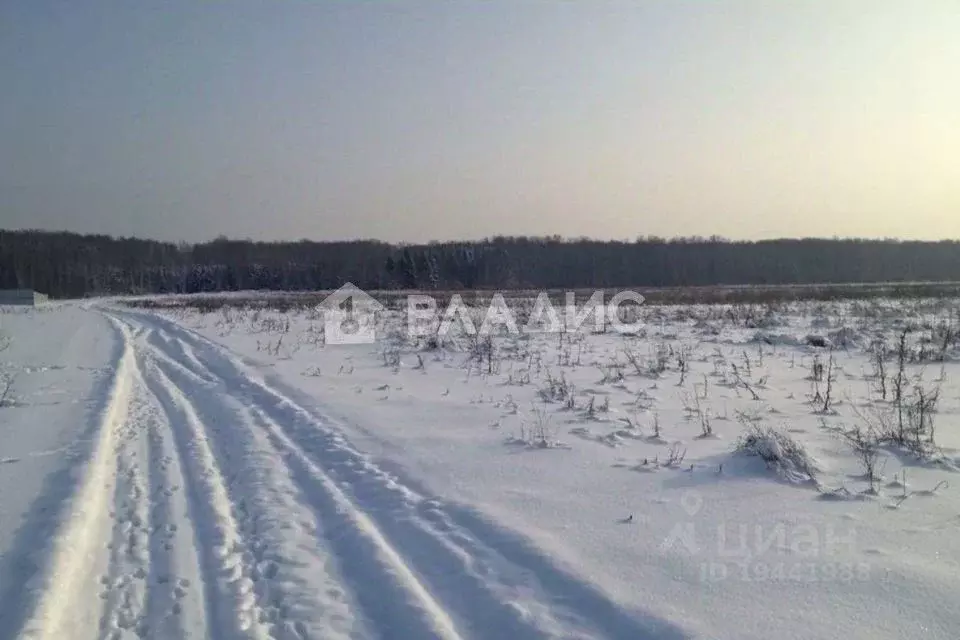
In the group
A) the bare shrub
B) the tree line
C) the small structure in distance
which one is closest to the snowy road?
the bare shrub

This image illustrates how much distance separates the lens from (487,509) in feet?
16.6

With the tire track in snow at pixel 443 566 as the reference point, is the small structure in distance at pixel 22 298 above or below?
above

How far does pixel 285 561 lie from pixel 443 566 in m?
1.05

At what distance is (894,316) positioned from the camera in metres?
21.3

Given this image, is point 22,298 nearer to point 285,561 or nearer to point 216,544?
point 216,544

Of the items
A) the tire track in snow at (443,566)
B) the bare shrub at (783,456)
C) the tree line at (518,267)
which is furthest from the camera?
the tree line at (518,267)

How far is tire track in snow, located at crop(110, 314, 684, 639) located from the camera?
3402mm

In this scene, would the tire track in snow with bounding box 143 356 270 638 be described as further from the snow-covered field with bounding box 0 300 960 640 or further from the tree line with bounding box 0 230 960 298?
the tree line with bounding box 0 230 960 298

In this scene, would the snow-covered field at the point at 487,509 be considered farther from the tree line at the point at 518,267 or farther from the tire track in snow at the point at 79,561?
the tree line at the point at 518,267

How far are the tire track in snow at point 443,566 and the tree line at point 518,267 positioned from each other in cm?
7355

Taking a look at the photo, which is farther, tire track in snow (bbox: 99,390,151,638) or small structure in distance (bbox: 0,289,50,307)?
small structure in distance (bbox: 0,289,50,307)

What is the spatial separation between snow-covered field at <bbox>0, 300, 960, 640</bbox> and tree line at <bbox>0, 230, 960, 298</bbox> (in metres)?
70.6

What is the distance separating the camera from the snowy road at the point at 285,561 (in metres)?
3.43

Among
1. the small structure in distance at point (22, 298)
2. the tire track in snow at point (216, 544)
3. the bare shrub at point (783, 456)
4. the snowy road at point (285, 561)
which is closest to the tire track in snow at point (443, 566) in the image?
the snowy road at point (285, 561)
